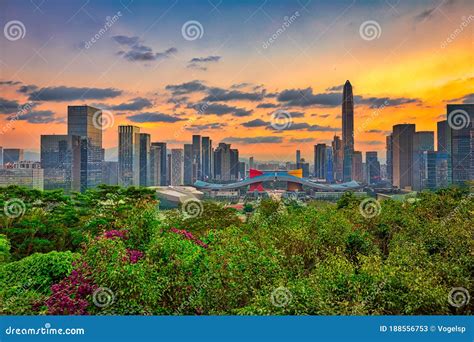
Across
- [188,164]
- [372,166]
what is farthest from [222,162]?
[372,166]

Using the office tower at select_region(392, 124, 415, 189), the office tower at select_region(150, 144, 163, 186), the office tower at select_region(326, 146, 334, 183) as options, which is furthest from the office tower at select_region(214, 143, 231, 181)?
the office tower at select_region(392, 124, 415, 189)

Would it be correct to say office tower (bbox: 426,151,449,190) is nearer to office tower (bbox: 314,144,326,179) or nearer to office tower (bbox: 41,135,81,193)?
office tower (bbox: 314,144,326,179)

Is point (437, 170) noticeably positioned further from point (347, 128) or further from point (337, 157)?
point (337, 157)

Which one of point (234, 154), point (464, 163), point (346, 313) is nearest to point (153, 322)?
point (346, 313)

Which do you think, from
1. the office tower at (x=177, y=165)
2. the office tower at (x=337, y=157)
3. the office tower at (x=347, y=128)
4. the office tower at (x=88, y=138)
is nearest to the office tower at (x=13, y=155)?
the office tower at (x=88, y=138)

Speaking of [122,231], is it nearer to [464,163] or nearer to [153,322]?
[153,322]

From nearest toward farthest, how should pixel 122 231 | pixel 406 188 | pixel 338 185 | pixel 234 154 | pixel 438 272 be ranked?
pixel 438 272 → pixel 122 231 → pixel 406 188 → pixel 234 154 → pixel 338 185
